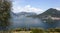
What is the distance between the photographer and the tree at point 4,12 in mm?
10211

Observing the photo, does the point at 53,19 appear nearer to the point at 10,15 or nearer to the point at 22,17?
the point at 22,17

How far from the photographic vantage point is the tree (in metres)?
10.2

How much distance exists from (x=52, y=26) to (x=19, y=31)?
3628 millimetres

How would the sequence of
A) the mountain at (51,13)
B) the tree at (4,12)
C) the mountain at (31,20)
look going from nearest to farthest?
the tree at (4,12), the mountain at (31,20), the mountain at (51,13)

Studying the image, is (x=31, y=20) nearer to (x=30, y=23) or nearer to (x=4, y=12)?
(x=30, y=23)

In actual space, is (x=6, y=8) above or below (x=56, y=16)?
above

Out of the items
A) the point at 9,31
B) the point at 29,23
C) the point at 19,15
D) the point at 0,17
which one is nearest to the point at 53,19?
the point at 29,23

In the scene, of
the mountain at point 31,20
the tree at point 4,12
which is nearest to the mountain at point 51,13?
the mountain at point 31,20

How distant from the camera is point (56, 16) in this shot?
1462 centimetres

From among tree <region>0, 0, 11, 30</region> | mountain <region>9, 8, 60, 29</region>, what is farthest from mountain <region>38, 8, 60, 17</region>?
tree <region>0, 0, 11, 30</region>

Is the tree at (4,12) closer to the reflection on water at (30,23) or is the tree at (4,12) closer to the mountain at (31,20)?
the mountain at (31,20)

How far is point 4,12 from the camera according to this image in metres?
10.3

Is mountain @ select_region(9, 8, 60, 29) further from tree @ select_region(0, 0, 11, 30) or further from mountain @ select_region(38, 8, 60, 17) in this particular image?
tree @ select_region(0, 0, 11, 30)

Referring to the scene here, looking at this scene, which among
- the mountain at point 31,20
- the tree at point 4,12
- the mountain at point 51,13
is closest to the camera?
the tree at point 4,12
